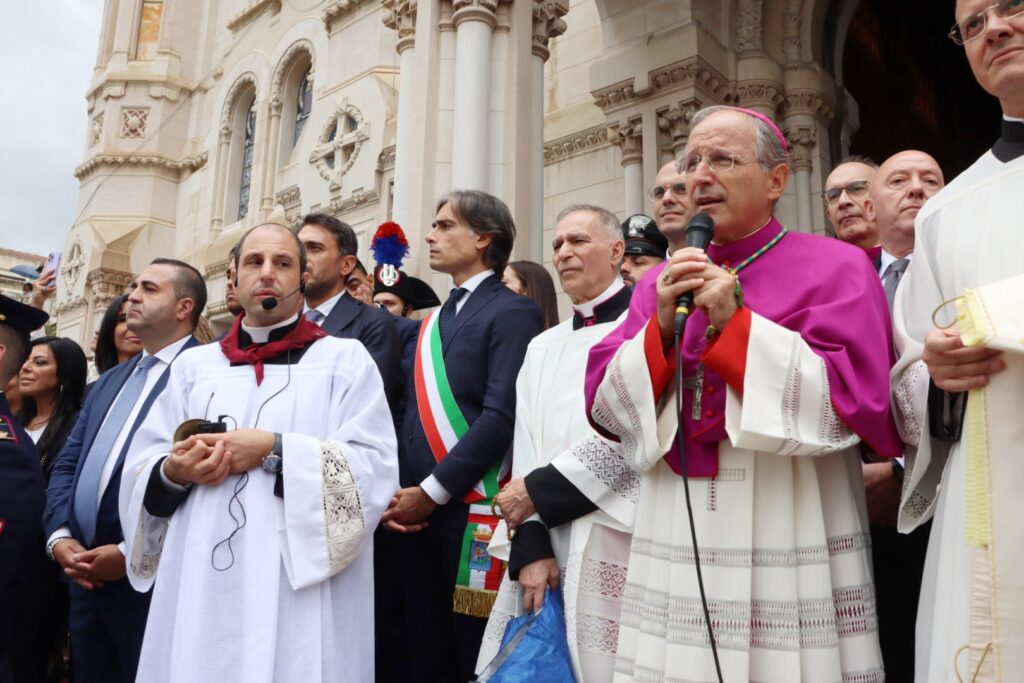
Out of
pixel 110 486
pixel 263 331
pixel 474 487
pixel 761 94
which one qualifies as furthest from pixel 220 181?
pixel 474 487

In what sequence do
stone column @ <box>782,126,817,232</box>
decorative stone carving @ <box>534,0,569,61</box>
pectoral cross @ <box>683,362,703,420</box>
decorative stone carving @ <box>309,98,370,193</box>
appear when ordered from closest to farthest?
pectoral cross @ <box>683,362,703,420</box>, decorative stone carving @ <box>534,0,569,61</box>, stone column @ <box>782,126,817,232</box>, decorative stone carving @ <box>309,98,370,193</box>

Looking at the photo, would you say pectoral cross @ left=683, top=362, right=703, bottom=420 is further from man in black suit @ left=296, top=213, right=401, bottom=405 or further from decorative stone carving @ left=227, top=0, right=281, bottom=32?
decorative stone carving @ left=227, top=0, right=281, bottom=32

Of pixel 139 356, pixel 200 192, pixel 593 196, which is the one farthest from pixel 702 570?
pixel 200 192

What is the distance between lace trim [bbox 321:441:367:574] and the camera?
251 cm

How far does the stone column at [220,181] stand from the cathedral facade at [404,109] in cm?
4

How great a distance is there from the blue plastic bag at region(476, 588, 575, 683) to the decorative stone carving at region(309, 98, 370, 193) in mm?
9819

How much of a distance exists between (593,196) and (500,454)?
19.4 ft

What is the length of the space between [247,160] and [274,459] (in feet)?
44.4

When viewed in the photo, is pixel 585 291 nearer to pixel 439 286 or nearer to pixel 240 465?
pixel 240 465

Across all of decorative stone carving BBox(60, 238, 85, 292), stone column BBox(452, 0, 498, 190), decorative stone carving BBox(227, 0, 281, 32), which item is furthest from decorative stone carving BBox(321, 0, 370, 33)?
decorative stone carving BBox(60, 238, 85, 292)

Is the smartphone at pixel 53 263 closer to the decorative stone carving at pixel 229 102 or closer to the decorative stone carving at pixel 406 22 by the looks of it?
the decorative stone carving at pixel 406 22

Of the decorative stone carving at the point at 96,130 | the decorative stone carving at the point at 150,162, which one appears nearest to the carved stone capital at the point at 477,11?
the decorative stone carving at the point at 150,162

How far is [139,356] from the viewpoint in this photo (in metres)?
A: 3.71

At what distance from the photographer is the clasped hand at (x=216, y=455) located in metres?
2.42
